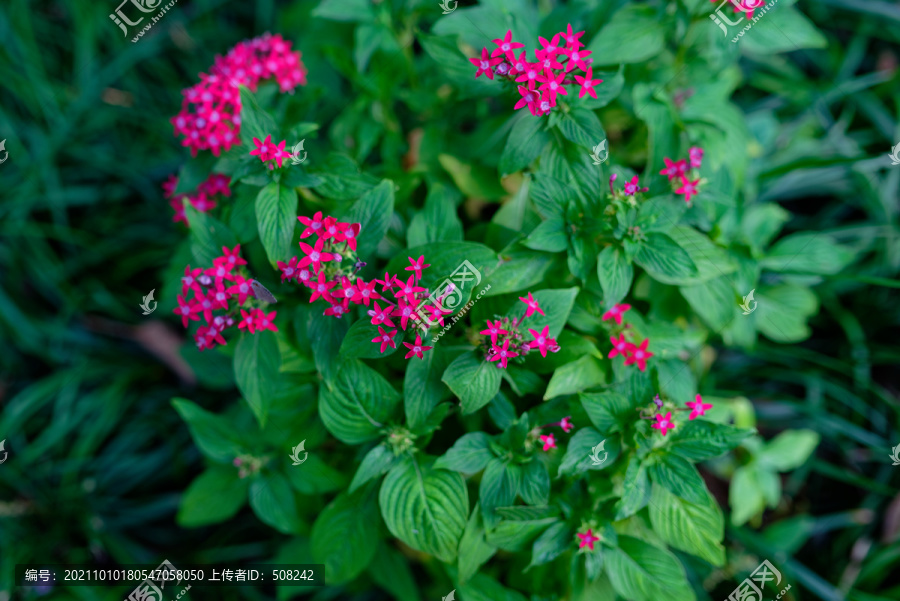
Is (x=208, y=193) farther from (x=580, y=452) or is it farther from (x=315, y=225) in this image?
(x=580, y=452)

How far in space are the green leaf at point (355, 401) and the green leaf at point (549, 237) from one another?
56 centimetres

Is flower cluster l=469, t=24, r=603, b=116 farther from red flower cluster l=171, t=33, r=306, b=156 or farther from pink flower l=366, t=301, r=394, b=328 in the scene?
red flower cluster l=171, t=33, r=306, b=156

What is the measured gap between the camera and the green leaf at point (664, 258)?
67.4 inches

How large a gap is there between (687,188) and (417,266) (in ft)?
2.74

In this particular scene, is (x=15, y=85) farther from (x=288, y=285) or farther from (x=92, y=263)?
(x=288, y=285)

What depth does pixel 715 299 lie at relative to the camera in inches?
80.3

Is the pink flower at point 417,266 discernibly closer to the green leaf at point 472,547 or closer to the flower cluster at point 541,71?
the flower cluster at point 541,71

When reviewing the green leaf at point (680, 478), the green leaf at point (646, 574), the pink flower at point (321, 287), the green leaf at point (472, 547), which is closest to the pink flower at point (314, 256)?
the pink flower at point (321, 287)

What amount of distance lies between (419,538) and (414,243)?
832 millimetres

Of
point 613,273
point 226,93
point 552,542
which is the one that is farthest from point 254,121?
point 552,542

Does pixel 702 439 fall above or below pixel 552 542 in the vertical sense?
above

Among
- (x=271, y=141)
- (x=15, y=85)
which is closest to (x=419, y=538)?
(x=271, y=141)

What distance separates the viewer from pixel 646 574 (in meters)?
1.82

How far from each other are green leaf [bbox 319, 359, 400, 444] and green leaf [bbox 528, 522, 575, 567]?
556 millimetres
